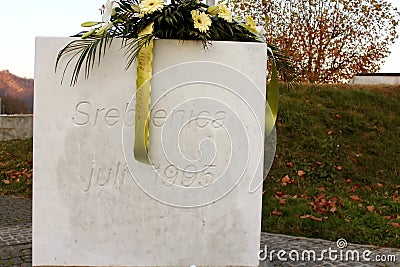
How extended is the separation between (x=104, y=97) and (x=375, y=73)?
39.7 feet

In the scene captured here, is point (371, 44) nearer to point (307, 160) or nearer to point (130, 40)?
point (307, 160)

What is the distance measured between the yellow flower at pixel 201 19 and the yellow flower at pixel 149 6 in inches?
7.0

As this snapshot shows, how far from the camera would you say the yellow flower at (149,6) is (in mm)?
2566

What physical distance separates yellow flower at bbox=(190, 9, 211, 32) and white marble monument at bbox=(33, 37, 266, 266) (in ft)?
0.37

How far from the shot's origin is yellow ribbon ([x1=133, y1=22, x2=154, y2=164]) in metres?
2.55

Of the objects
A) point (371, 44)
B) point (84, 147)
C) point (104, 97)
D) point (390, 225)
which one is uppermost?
point (371, 44)

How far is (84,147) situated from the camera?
261 cm

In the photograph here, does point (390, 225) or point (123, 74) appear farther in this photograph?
point (390, 225)

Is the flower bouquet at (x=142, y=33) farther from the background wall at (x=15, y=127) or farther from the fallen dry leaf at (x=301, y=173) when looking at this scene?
the background wall at (x=15, y=127)

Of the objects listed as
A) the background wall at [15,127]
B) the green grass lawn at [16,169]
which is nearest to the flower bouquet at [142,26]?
the green grass lawn at [16,169]

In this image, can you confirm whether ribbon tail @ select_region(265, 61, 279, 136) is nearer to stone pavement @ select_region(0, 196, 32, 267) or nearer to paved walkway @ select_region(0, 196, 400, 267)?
paved walkway @ select_region(0, 196, 400, 267)

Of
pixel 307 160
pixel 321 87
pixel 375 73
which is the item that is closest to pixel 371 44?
pixel 375 73

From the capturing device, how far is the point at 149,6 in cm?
258

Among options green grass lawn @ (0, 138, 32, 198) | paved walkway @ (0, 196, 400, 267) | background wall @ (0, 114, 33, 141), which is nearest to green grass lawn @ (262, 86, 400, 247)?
paved walkway @ (0, 196, 400, 267)
